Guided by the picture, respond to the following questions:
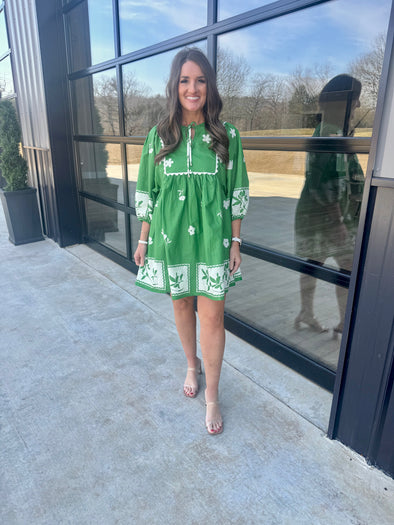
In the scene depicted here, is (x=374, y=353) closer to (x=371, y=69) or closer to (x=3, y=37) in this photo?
(x=371, y=69)

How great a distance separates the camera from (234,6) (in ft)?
6.86

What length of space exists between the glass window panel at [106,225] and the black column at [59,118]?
21 centimetres

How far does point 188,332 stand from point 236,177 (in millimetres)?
819

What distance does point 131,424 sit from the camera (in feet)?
5.79

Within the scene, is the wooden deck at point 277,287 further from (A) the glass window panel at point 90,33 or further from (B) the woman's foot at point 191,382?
(A) the glass window panel at point 90,33

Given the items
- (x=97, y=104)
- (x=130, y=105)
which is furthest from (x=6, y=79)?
(x=130, y=105)

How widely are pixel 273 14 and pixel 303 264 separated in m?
1.27

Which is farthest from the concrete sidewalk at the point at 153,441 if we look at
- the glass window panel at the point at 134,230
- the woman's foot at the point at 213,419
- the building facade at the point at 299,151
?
the glass window panel at the point at 134,230

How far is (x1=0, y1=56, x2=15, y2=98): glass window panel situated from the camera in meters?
5.08

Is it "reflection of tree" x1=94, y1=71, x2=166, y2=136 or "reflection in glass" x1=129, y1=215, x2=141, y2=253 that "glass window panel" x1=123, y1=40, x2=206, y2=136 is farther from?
"reflection in glass" x1=129, y1=215, x2=141, y2=253

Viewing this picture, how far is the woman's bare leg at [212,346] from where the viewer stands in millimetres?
1705

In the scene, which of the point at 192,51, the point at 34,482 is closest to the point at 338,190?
the point at 192,51

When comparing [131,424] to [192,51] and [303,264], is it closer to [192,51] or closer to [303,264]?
[303,264]

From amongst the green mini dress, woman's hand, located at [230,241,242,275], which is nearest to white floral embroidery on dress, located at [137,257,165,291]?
the green mini dress
